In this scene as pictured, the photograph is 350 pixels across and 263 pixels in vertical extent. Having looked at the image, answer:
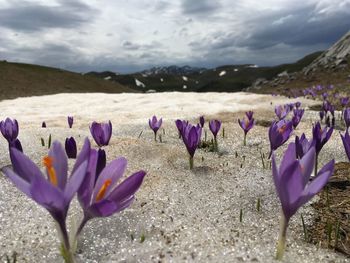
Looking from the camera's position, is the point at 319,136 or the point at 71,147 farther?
the point at 71,147

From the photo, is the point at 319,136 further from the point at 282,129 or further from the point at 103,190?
the point at 103,190

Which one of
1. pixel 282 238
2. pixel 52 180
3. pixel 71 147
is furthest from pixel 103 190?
pixel 71 147

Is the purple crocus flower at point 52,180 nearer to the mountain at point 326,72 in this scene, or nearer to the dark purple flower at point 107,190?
the dark purple flower at point 107,190

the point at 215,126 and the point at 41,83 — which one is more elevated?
the point at 41,83

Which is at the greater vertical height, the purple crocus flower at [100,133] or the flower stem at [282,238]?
the purple crocus flower at [100,133]

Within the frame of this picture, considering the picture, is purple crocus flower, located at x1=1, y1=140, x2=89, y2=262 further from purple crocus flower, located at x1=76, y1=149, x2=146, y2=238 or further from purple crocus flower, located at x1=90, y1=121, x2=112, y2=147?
purple crocus flower, located at x1=90, y1=121, x2=112, y2=147

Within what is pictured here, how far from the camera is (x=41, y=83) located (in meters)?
48.4

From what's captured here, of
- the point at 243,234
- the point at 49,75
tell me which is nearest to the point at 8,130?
the point at 243,234

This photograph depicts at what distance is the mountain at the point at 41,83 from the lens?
40.0 m

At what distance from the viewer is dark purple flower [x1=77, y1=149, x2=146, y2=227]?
173 centimetres

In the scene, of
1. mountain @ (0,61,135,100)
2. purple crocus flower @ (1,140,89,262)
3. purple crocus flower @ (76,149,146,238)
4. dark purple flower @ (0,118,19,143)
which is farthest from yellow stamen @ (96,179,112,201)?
mountain @ (0,61,135,100)

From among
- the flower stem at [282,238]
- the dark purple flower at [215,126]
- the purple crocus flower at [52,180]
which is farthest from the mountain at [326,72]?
the purple crocus flower at [52,180]

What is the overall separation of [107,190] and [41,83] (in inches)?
1937

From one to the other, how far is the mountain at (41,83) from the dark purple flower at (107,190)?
34.5 meters
